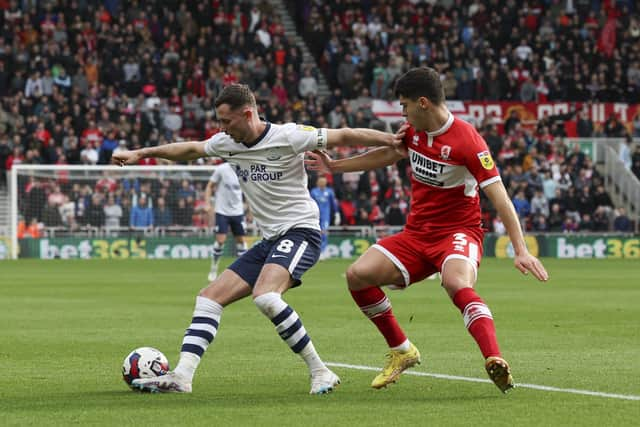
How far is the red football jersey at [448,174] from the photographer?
28.0ft

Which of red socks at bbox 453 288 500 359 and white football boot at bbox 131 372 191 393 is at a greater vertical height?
red socks at bbox 453 288 500 359

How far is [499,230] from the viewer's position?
35469 millimetres

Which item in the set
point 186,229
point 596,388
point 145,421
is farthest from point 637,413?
point 186,229

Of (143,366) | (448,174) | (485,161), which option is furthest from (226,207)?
(485,161)

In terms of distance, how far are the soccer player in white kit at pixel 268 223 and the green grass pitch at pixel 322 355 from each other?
0.35 meters

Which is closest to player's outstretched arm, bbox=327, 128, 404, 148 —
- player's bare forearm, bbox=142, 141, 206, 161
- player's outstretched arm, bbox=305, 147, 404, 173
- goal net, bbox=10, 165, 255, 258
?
player's outstretched arm, bbox=305, 147, 404, 173

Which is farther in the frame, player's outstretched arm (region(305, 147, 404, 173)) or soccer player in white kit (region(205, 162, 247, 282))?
soccer player in white kit (region(205, 162, 247, 282))

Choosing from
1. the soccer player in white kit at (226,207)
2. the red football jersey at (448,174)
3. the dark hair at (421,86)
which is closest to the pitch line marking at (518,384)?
Result: the red football jersey at (448,174)

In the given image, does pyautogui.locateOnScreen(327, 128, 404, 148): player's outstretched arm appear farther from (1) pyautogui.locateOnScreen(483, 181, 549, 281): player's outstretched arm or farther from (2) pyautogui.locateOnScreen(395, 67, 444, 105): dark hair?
(1) pyautogui.locateOnScreen(483, 181, 549, 281): player's outstretched arm

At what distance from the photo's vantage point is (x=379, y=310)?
9125 mm

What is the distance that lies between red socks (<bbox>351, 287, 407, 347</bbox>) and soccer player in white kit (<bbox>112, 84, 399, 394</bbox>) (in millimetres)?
454

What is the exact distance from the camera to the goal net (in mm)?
32406

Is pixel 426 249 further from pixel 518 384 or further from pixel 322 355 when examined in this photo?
pixel 322 355

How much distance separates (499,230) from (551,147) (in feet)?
13.0
